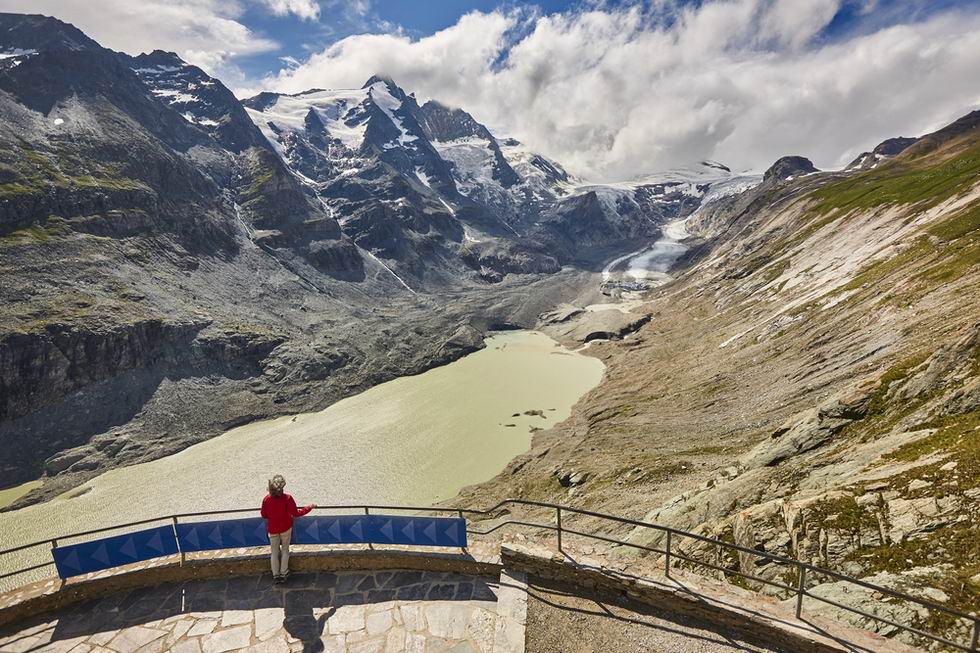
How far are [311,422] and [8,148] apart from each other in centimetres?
7680

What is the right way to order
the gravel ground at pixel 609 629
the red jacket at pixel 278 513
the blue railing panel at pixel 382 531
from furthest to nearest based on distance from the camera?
1. the blue railing panel at pixel 382 531
2. the red jacket at pixel 278 513
3. the gravel ground at pixel 609 629

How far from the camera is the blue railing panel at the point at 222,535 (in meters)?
11.5

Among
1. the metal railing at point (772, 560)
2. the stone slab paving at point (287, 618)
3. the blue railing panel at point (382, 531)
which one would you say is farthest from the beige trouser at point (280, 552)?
the metal railing at point (772, 560)

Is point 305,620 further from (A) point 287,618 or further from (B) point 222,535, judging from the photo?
(B) point 222,535

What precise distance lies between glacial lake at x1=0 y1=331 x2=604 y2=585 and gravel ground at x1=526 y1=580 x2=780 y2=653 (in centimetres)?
2837

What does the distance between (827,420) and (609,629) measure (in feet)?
59.8

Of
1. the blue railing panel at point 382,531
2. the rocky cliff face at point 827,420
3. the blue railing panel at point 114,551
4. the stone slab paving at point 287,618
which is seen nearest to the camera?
the stone slab paving at point 287,618

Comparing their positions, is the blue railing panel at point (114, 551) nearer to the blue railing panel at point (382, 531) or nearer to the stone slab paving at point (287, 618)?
the stone slab paving at point (287, 618)

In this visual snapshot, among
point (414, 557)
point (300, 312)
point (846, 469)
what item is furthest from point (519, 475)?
point (300, 312)

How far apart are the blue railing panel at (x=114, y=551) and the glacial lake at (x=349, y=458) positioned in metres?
26.8

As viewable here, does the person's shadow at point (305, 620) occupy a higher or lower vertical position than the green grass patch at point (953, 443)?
lower

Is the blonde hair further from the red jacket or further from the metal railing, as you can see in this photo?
the metal railing

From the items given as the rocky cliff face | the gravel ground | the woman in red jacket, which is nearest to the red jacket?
the woman in red jacket

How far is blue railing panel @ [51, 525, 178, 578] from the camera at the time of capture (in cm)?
1066
